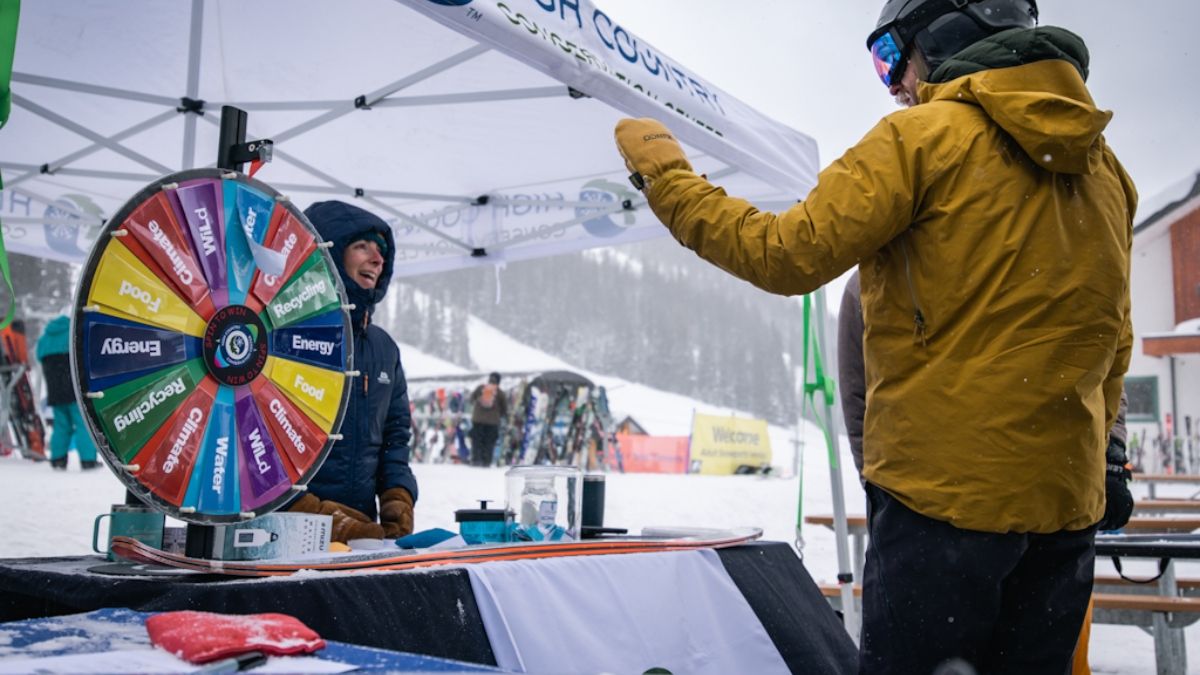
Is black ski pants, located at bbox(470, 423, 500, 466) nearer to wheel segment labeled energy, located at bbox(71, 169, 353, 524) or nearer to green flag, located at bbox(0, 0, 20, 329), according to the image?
wheel segment labeled energy, located at bbox(71, 169, 353, 524)

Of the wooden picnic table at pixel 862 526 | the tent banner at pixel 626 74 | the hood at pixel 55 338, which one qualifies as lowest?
the wooden picnic table at pixel 862 526

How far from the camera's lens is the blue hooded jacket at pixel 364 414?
2.85m

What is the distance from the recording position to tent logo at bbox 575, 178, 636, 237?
551 centimetres

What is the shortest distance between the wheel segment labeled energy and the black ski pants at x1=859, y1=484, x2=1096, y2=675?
43.3 inches

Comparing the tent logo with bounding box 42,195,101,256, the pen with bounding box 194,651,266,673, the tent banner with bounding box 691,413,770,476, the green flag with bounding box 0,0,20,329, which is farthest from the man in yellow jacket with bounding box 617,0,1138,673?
the tent banner with bounding box 691,413,770,476

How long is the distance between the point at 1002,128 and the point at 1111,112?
0.55ft

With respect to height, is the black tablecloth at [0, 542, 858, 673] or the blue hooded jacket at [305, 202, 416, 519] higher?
the blue hooded jacket at [305, 202, 416, 519]

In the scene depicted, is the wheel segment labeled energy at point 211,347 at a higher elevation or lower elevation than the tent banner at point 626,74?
lower

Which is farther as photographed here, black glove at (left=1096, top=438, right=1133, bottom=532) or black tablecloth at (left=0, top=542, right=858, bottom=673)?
black glove at (left=1096, top=438, right=1133, bottom=532)

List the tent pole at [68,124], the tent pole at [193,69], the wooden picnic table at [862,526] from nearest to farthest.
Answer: the tent pole at [193,69] → the tent pole at [68,124] → the wooden picnic table at [862,526]

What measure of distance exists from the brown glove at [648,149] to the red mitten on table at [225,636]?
101 centimetres

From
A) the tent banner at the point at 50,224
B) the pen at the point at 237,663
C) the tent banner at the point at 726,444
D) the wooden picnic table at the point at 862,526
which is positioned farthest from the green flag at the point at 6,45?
the tent banner at the point at 726,444

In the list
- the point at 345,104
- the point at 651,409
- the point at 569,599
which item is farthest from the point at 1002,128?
the point at 651,409

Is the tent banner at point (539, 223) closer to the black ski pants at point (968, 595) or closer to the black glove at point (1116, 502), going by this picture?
the black glove at point (1116, 502)
